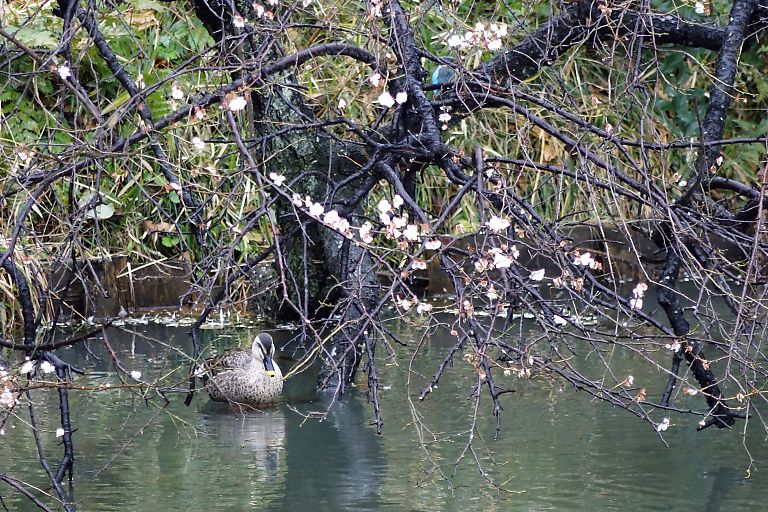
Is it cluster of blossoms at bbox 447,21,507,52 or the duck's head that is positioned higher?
cluster of blossoms at bbox 447,21,507,52

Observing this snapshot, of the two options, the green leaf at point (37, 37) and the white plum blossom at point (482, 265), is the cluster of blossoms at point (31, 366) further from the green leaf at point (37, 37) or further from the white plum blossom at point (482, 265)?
the green leaf at point (37, 37)

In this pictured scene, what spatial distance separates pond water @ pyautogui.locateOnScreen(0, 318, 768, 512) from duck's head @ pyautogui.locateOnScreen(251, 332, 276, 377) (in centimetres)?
21

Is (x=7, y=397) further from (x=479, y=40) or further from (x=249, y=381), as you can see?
(x=249, y=381)

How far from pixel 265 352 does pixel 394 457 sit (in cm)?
149

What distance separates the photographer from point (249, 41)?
5375mm

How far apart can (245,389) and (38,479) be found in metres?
1.59

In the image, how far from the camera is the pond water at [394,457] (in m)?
4.19

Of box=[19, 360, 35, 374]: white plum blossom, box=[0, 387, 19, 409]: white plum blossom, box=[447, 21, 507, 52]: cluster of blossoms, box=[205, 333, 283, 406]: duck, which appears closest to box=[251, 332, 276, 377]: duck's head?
box=[205, 333, 283, 406]: duck

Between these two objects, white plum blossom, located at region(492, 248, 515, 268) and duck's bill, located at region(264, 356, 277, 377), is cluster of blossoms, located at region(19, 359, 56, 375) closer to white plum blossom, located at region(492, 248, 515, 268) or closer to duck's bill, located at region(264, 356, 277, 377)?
white plum blossom, located at region(492, 248, 515, 268)

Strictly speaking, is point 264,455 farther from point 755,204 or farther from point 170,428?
point 755,204

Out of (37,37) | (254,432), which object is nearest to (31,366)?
(254,432)

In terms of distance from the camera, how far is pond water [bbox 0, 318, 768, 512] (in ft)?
13.8

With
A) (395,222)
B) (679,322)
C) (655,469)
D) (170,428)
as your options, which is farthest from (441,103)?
(170,428)

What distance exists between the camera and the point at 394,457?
4.73m
